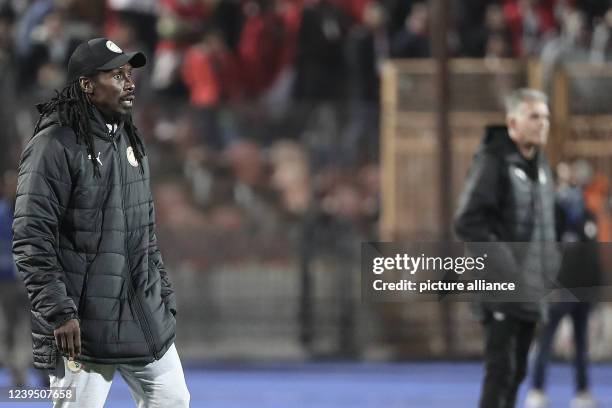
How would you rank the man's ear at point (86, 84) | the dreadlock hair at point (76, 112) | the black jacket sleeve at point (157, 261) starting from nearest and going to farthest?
1. the dreadlock hair at point (76, 112)
2. the man's ear at point (86, 84)
3. the black jacket sleeve at point (157, 261)

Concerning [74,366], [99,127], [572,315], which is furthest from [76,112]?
[572,315]

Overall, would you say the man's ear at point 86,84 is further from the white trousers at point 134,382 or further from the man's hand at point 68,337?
the white trousers at point 134,382

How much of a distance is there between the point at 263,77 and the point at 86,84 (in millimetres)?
11993

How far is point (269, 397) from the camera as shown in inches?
545

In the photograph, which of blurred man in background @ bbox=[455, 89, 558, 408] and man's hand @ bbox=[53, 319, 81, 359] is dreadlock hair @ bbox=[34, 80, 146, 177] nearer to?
man's hand @ bbox=[53, 319, 81, 359]

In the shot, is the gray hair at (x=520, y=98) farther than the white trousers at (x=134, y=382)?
Yes

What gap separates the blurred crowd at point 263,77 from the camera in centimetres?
1644

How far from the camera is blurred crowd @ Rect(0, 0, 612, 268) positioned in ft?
53.9

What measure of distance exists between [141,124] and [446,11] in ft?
12.9

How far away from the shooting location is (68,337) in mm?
5805

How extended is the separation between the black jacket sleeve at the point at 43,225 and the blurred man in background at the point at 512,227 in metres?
3.23

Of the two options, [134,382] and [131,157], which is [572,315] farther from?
[131,157]

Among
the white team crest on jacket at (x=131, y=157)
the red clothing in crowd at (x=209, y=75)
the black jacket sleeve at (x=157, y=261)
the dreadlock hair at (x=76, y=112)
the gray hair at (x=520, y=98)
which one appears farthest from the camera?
the red clothing in crowd at (x=209, y=75)

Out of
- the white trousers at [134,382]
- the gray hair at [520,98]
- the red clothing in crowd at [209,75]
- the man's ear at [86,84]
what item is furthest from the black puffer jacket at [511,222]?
the red clothing in crowd at [209,75]
